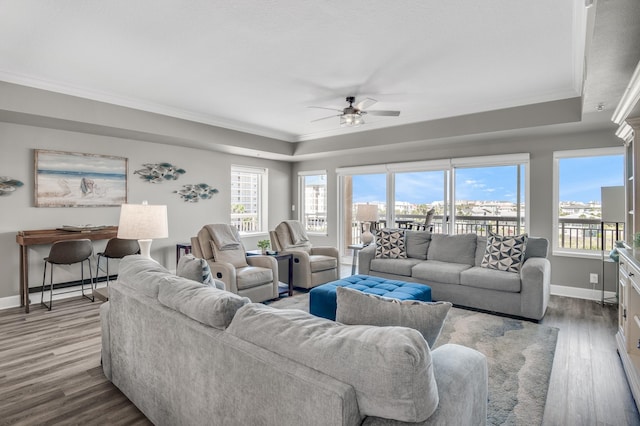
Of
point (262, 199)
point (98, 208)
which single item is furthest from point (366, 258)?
point (98, 208)

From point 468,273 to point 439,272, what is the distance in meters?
0.34

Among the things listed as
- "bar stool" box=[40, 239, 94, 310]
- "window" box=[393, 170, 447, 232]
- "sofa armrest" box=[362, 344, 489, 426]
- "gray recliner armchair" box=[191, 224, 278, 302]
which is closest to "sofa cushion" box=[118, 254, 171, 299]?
"sofa armrest" box=[362, 344, 489, 426]

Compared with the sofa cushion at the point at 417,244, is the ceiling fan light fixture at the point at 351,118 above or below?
above

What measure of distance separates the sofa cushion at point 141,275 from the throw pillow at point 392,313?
115 cm

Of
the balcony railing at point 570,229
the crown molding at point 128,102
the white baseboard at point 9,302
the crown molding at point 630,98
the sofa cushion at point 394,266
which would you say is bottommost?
the white baseboard at point 9,302

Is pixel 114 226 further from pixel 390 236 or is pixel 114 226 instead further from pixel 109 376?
pixel 390 236

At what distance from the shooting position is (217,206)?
6.47 m

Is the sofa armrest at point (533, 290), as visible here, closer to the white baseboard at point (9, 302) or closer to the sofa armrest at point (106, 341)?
the sofa armrest at point (106, 341)

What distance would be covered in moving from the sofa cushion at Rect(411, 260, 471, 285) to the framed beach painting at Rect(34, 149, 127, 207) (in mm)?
4323

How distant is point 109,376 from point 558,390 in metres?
3.10

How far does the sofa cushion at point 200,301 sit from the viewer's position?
59.0 inches

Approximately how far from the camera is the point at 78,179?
4684mm

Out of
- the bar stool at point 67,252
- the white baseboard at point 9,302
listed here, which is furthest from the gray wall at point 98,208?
the bar stool at point 67,252

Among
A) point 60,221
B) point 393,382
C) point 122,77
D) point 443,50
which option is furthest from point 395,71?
point 60,221
